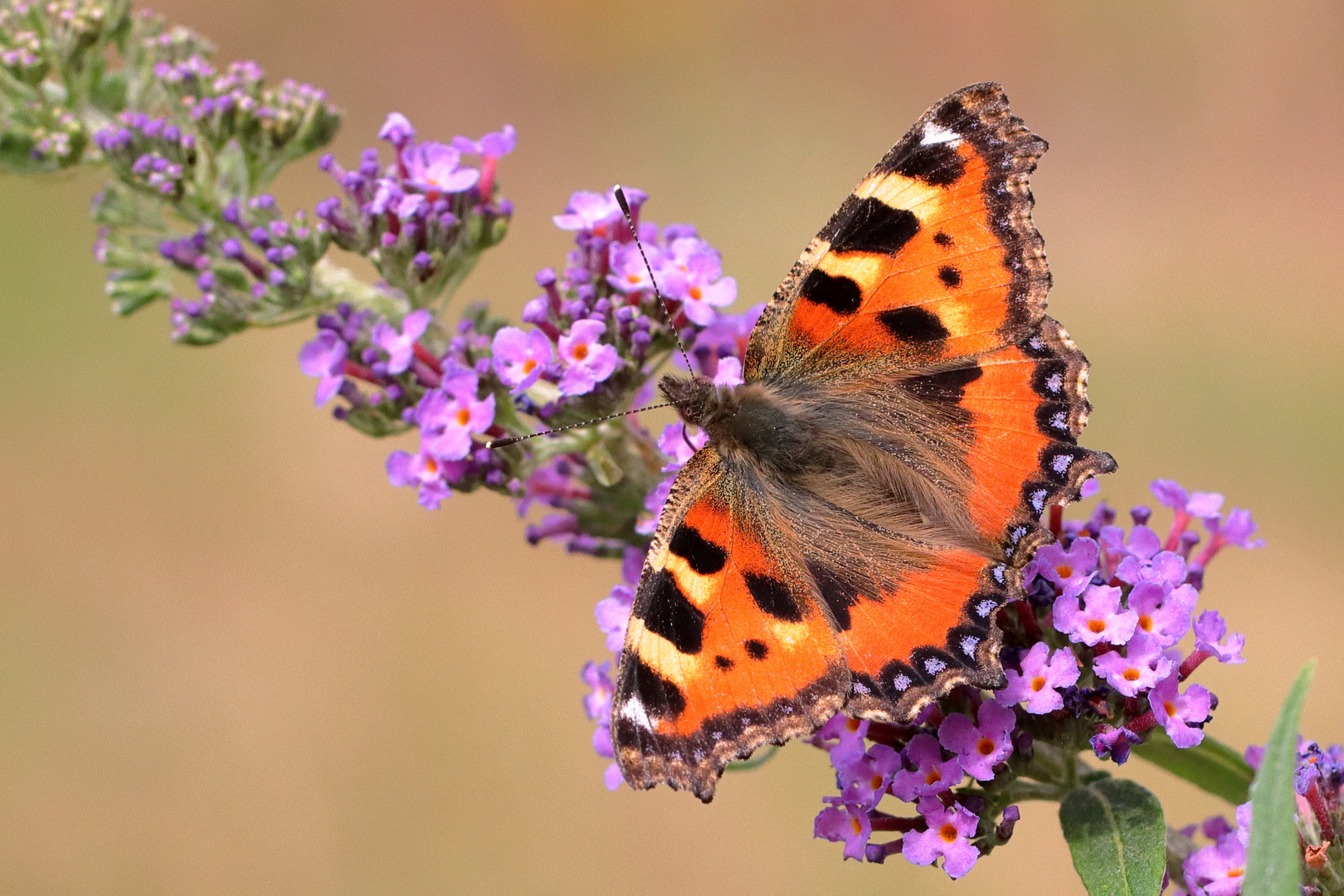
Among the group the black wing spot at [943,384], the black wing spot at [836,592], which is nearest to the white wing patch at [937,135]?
the black wing spot at [943,384]

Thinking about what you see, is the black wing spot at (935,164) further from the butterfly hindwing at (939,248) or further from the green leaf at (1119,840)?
the green leaf at (1119,840)

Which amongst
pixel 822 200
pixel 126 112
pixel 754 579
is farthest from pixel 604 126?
pixel 754 579

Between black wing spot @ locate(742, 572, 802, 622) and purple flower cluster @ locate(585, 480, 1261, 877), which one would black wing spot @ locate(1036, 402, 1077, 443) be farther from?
black wing spot @ locate(742, 572, 802, 622)

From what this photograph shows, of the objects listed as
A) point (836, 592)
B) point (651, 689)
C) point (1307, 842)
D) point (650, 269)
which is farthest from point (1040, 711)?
point (650, 269)

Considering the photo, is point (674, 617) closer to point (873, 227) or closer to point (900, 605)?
point (900, 605)

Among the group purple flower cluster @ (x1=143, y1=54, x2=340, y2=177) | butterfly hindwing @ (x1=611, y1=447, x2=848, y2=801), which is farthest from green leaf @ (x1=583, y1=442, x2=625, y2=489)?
purple flower cluster @ (x1=143, y1=54, x2=340, y2=177)

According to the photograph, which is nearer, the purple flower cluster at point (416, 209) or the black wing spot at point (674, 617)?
the black wing spot at point (674, 617)
